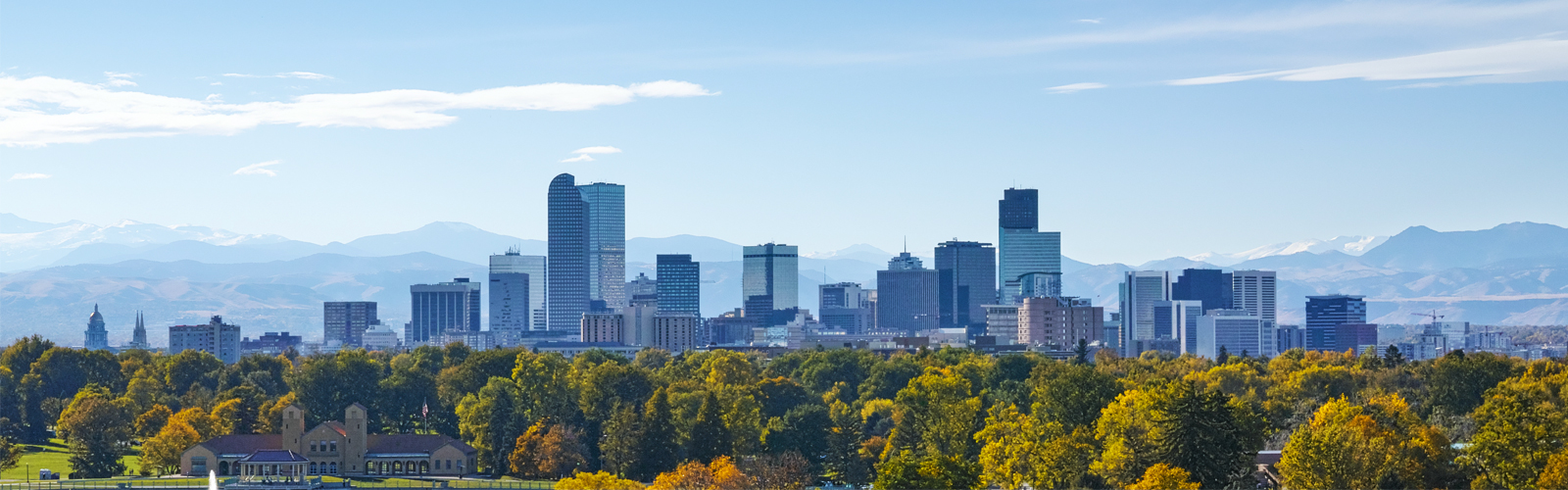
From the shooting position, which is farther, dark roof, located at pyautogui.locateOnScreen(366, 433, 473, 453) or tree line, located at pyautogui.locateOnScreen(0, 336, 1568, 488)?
dark roof, located at pyautogui.locateOnScreen(366, 433, 473, 453)

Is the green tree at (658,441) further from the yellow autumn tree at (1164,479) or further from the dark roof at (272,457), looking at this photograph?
the yellow autumn tree at (1164,479)

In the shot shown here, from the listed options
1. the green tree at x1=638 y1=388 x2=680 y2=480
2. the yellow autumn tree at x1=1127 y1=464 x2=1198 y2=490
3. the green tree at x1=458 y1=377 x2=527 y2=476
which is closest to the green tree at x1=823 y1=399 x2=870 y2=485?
the green tree at x1=638 y1=388 x2=680 y2=480

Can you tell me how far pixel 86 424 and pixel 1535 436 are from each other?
8866 cm

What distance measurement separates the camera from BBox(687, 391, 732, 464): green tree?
11106 cm

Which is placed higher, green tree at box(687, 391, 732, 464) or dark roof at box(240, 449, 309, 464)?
green tree at box(687, 391, 732, 464)

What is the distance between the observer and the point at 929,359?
174125 millimetres

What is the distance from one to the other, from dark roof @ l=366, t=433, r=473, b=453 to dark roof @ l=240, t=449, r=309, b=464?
531 cm

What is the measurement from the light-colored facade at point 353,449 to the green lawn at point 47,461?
8414 millimetres

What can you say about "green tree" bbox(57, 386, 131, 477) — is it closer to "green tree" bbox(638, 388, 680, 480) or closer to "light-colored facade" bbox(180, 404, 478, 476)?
"light-colored facade" bbox(180, 404, 478, 476)

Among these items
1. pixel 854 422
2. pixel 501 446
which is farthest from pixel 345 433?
pixel 854 422

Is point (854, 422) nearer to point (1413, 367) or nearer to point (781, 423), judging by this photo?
point (781, 423)

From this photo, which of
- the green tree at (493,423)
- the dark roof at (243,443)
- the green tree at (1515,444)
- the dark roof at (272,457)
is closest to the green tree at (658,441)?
the green tree at (493,423)

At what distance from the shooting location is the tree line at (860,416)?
268ft

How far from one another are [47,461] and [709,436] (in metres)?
47.5
